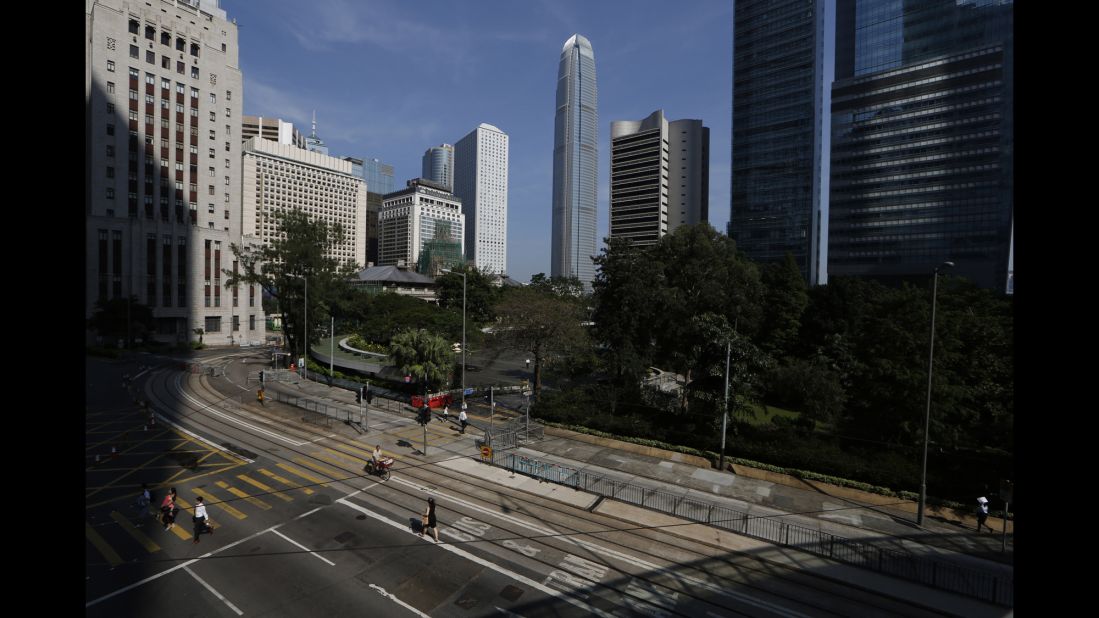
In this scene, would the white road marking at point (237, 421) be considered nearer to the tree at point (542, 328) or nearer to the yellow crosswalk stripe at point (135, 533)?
the yellow crosswalk stripe at point (135, 533)

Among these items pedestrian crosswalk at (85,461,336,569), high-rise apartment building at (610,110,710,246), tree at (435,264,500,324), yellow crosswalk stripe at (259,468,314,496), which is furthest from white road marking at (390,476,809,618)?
high-rise apartment building at (610,110,710,246)

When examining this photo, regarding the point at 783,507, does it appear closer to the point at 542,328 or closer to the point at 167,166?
the point at 542,328

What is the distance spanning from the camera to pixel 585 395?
33.9 m

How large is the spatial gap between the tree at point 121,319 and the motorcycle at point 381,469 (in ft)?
185

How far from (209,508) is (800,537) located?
72.0 feet

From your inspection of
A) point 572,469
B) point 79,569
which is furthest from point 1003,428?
point 79,569

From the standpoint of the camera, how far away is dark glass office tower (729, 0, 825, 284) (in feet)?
431

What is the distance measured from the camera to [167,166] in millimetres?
74438

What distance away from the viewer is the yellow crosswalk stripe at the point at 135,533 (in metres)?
16.5

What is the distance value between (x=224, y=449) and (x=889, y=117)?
467ft

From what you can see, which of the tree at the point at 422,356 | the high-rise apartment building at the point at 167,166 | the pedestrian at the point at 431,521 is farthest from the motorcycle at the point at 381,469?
the high-rise apartment building at the point at 167,166

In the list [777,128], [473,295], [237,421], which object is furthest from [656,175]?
[237,421]

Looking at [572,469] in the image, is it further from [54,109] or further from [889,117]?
[889,117]

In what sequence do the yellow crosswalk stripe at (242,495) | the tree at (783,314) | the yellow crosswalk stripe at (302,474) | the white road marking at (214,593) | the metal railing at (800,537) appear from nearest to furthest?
1. the white road marking at (214,593)
2. the metal railing at (800,537)
3. the yellow crosswalk stripe at (242,495)
4. the yellow crosswalk stripe at (302,474)
5. the tree at (783,314)
